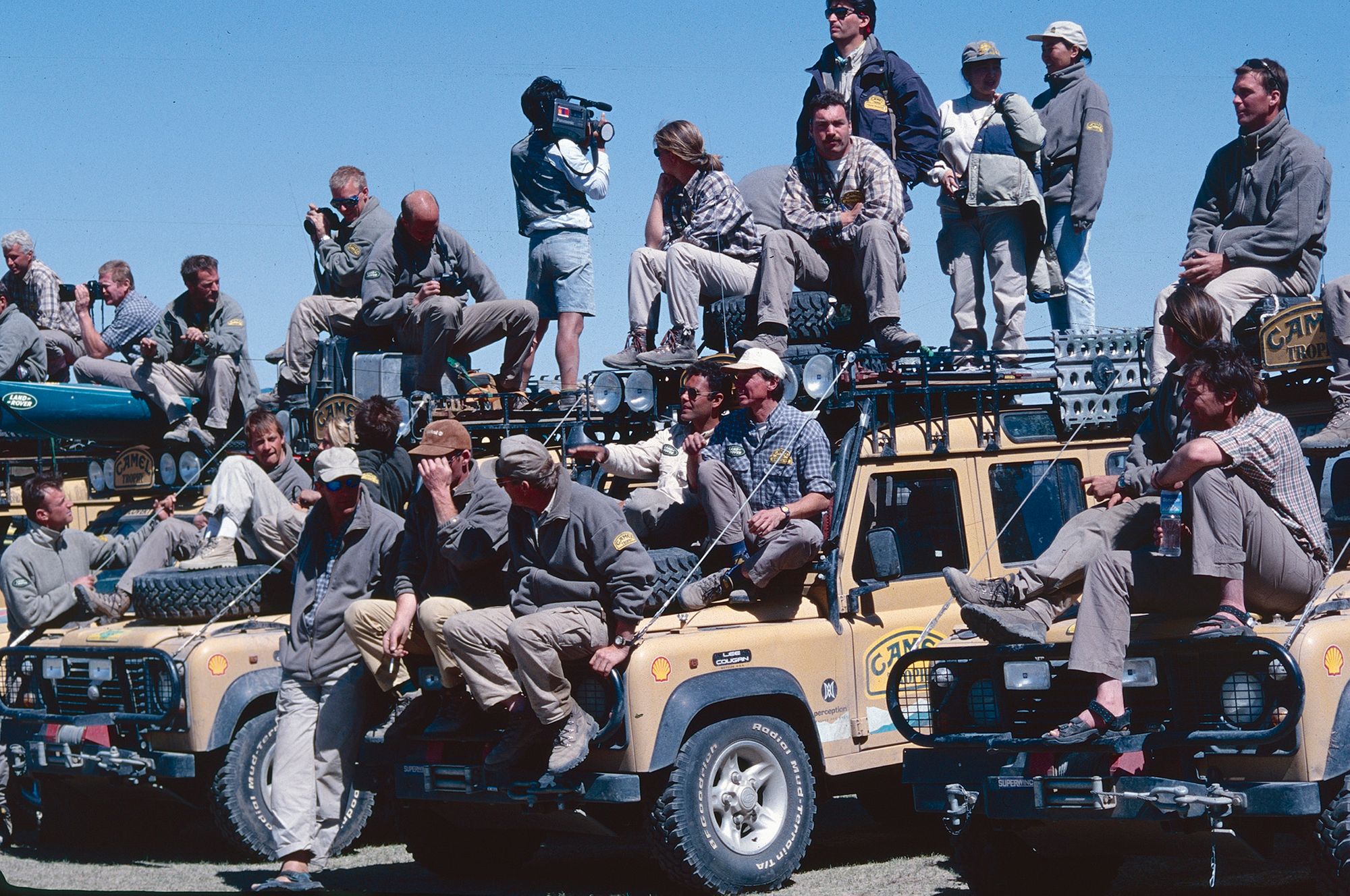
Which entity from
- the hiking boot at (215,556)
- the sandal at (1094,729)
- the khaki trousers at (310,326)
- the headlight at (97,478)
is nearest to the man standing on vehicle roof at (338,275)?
the khaki trousers at (310,326)

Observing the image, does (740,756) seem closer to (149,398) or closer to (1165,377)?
(1165,377)

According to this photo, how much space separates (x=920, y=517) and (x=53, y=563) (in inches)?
212

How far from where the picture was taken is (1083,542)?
659 centimetres

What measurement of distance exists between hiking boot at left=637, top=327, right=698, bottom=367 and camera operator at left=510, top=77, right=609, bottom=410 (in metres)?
1.81

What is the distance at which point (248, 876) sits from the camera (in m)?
8.49

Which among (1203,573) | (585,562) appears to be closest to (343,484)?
(585,562)

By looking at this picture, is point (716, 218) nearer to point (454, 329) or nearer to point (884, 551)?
point (454, 329)

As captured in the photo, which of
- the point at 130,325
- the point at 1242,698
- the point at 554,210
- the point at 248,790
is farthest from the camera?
the point at 130,325

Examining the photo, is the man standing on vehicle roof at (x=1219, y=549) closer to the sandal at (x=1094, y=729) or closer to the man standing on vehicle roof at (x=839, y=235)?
the sandal at (x=1094, y=729)

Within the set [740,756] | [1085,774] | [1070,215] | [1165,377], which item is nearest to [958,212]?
[1070,215]

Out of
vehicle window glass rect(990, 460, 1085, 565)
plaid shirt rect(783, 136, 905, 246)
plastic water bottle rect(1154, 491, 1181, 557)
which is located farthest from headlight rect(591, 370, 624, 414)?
plastic water bottle rect(1154, 491, 1181, 557)

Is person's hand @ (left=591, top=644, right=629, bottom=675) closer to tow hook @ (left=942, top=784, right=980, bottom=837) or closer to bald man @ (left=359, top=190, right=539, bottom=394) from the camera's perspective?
tow hook @ (left=942, top=784, right=980, bottom=837)

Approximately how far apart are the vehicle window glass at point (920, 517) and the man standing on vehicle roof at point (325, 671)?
224 centimetres

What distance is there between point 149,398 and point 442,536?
6076 mm
